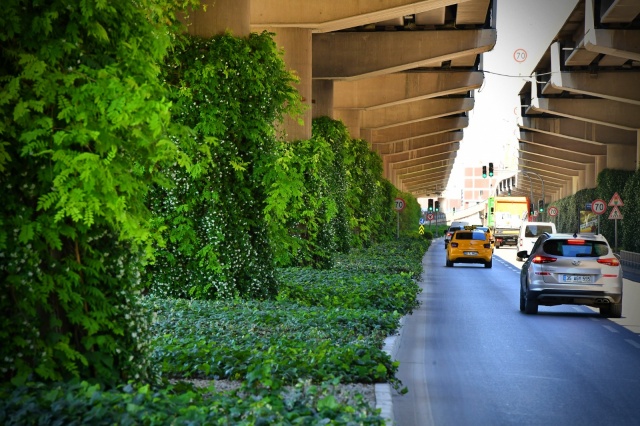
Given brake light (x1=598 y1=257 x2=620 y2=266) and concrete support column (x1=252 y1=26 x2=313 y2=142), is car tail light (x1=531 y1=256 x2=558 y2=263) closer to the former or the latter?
brake light (x1=598 y1=257 x2=620 y2=266)

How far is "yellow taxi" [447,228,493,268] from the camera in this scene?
4938cm

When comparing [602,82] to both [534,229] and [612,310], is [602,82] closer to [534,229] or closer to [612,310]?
[534,229]

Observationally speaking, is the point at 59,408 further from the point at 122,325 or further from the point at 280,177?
the point at 280,177

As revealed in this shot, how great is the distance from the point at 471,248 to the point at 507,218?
128ft

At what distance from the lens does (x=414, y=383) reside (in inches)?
527

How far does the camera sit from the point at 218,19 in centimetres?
2248

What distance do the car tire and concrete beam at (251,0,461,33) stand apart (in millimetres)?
11467

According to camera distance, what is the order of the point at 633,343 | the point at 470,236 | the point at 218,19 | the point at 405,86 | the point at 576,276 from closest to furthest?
the point at 633,343, the point at 218,19, the point at 576,276, the point at 470,236, the point at 405,86

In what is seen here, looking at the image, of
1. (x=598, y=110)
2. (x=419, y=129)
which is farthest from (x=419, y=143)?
(x=598, y=110)

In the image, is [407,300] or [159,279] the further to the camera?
[407,300]

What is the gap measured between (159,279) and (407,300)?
5303 millimetres

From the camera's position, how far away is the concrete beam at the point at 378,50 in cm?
4366

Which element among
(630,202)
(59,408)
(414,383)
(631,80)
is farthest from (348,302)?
(630,202)

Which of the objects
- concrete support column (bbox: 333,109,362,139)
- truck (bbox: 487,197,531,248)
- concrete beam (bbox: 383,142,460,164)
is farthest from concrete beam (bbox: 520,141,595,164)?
concrete support column (bbox: 333,109,362,139)
